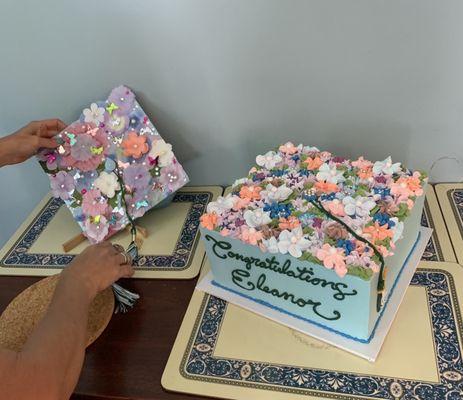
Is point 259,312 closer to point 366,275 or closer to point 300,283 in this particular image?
point 300,283

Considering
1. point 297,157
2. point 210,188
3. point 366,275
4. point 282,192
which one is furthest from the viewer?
point 210,188

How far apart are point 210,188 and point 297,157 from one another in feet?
1.03

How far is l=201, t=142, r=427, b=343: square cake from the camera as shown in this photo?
27.2 inches

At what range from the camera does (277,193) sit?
0.81 meters

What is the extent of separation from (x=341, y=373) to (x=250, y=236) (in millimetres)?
239

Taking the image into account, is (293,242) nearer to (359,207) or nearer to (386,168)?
(359,207)

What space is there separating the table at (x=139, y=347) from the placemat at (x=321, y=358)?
0.02 meters

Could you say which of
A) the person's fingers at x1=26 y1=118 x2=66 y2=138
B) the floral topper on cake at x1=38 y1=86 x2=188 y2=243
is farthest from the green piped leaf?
the person's fingers at x1=26 y1=118 x2=66 y2=138

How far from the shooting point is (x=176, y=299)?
88cm

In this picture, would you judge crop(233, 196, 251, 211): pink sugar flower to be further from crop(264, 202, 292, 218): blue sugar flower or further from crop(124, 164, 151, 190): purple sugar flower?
crop(124, 164, 151, 190): purple sugar flower

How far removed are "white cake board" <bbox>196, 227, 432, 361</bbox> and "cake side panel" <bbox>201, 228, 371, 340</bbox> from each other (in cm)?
1

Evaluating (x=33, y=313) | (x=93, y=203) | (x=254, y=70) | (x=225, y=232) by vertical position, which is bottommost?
(x=33, y=313)

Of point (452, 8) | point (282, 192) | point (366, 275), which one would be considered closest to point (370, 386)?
point (366, 275)

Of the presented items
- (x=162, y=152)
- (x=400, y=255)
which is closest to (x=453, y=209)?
(x=400, y=255)
